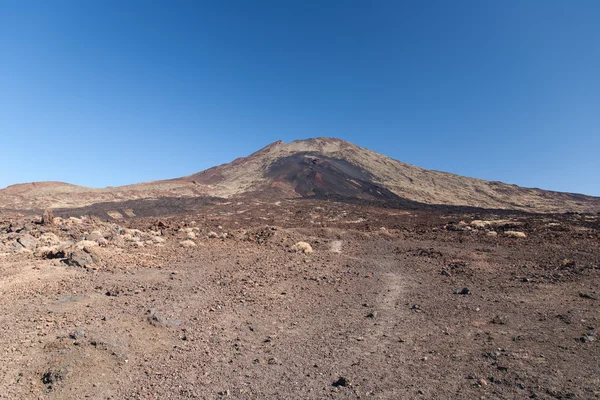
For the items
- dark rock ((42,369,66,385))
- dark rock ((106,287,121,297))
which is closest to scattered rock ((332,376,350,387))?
dark rock ((42,369,66,385))

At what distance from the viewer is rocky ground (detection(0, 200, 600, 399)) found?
15.6 ft

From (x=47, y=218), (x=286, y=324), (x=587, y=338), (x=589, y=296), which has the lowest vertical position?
(x=286, y=324)

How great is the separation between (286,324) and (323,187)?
62411mm

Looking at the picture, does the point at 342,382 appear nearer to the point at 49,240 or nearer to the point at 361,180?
the point at 49,240

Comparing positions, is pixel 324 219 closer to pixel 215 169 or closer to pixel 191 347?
pixel 191 347

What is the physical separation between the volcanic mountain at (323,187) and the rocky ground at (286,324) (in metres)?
42.9

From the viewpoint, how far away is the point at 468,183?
92.4 metres

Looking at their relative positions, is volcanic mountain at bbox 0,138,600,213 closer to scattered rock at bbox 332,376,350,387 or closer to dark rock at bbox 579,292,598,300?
dark rock at bbox 579,292,598,300

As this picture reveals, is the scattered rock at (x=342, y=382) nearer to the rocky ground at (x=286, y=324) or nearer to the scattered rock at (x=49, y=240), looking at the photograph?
the rocky ground at (x=286, y=324)

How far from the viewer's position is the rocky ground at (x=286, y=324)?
477 cm

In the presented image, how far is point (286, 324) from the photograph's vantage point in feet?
24.4

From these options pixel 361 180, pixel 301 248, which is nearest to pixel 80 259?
pixel 301 248

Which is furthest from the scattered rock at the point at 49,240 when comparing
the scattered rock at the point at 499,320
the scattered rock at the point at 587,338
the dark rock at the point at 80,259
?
the scattered rock at the point at 587,338

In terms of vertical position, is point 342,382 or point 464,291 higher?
point 464,291
